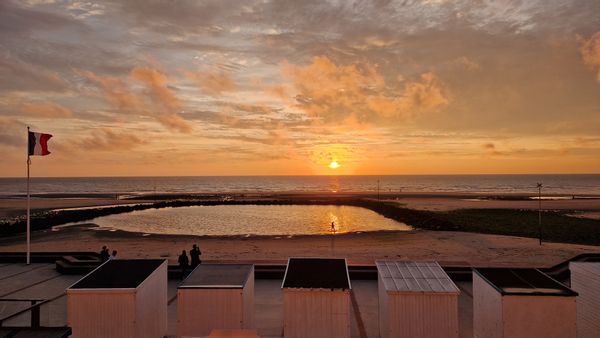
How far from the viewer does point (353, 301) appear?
1772 centimetres

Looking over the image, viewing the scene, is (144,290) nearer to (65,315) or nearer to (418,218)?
(65,315)

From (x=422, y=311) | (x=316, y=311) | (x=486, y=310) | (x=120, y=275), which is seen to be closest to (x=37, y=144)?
(x=120, y=275)

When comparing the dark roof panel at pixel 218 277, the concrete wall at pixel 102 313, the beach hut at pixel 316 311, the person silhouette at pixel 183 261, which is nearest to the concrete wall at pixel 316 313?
the beach hut at pixel 316 311

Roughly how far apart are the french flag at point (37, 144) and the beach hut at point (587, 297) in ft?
96.0

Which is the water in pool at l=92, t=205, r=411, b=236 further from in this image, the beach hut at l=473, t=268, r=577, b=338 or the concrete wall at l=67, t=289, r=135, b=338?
the beach hut at l=473, t=268, r=577, b=338

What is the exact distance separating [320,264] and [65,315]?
28.7 ft

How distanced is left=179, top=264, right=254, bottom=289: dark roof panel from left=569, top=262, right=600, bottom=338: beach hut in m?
11.5

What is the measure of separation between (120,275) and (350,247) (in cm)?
2537

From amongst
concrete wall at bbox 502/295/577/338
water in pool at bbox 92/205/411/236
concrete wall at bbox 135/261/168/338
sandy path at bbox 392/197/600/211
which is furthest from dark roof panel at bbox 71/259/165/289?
sandy path at bbox 392/197/600/211

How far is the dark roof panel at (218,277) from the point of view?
12.8m

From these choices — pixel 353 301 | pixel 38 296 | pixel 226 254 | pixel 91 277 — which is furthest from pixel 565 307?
pixel 226 254

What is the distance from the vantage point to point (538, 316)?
1108 cm

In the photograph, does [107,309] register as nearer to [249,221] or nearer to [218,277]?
[218,277]

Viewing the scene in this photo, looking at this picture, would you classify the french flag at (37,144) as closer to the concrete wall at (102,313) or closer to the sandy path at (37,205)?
the concrete wall at (102,313)
